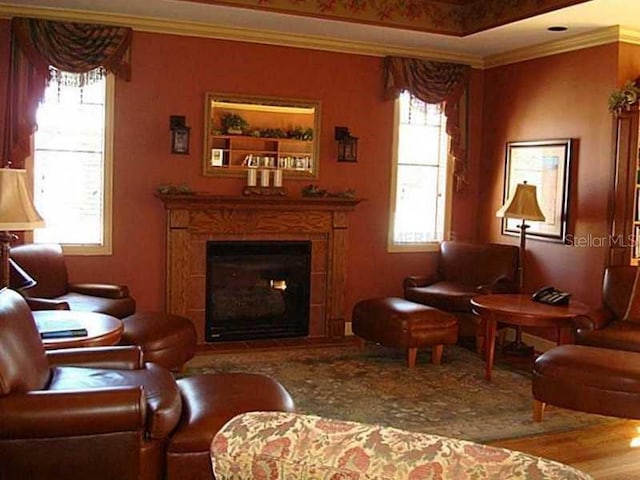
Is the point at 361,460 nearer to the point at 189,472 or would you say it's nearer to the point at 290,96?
the point at 189,472

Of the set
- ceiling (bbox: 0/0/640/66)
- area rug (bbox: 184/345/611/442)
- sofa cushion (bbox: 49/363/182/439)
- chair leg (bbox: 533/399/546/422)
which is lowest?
area rug (bbox: 184/345/611/442)

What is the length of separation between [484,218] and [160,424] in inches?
192

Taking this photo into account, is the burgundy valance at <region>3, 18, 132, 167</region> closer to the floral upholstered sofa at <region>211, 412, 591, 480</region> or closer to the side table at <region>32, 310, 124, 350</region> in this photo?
the side table at <region>32, 310, 124, 350</region>

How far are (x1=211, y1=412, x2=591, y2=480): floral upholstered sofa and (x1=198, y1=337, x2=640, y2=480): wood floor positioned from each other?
2482 millimetres

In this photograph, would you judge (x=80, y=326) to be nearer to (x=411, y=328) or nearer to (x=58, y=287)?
(x=58, y=287)

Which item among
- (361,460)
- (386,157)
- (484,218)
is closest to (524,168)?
(484,218)

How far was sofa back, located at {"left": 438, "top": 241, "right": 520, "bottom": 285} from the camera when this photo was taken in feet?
20.9

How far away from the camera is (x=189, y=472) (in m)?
2.87

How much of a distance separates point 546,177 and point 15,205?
4.35 m

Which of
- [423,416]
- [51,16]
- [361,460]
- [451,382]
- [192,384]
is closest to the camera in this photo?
[361,460]

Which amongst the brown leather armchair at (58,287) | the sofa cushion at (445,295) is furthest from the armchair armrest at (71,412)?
the sofa cushion at (445,295)

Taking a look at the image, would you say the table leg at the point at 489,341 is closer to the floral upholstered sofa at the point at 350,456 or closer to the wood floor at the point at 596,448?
the wood floor at the point at 596,448

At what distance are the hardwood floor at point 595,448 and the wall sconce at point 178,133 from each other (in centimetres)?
345

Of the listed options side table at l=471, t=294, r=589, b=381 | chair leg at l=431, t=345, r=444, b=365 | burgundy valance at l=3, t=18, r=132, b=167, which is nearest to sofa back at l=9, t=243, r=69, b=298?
burgundy valance at l=3, t=18, r=132, b=167
